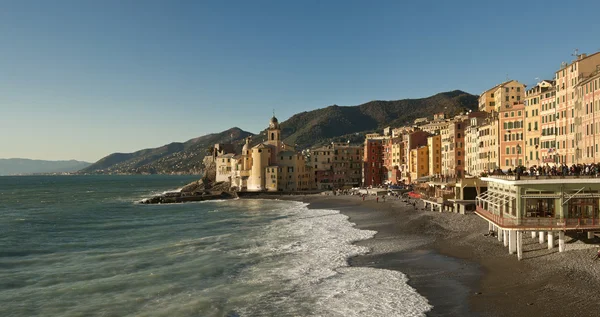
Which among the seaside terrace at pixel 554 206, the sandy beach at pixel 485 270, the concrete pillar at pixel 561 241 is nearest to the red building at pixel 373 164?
the sandy beach at pixel 485 270

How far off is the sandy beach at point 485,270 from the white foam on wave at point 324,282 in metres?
1.40

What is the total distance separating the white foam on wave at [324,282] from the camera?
28125 mm

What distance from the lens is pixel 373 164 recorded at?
497 feet

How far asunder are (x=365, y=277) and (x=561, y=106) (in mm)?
40428

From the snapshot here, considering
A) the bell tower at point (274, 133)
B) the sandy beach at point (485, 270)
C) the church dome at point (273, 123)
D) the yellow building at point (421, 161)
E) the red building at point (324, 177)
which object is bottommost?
the sandy beach at point (485, 270)

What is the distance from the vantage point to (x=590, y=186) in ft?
113

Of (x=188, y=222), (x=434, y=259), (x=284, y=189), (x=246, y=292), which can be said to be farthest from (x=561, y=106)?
(x=284, y=189)

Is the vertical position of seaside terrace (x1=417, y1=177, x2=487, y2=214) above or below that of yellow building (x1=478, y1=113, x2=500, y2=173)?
below

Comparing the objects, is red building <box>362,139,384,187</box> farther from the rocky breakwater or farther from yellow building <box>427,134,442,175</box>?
the rocky breakwater

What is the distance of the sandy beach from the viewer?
26.5 metres

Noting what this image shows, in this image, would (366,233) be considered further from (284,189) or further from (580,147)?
(284,189)

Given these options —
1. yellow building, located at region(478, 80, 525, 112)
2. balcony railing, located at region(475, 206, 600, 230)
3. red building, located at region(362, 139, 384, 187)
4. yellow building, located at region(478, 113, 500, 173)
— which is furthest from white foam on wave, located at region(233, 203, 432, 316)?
red building, located at region(362, 139, 384, 187)

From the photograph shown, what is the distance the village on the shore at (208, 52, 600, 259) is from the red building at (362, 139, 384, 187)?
0.31 m

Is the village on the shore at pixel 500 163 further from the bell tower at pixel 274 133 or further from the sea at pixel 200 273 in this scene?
the sea at pixel 200 273
